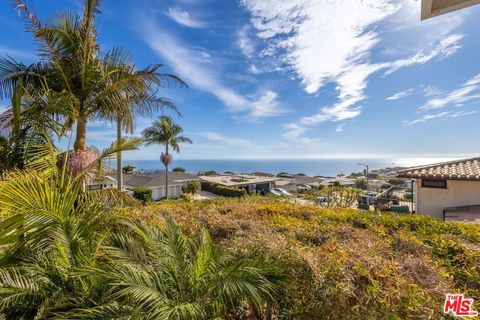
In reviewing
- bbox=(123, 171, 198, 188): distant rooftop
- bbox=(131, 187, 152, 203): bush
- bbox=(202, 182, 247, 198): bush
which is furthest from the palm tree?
bbox=(202, 182, 247, 198): bush

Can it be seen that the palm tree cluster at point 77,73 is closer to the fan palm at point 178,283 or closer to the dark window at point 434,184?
the fan palm at point 178,283

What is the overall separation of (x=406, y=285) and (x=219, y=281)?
1.76 metres

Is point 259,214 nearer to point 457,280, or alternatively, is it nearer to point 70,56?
point 457,280

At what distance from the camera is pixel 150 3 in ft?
23.2

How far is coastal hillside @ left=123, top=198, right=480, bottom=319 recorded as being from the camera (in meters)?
1.92

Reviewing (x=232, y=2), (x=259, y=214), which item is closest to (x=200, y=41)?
(x=232, y=2)

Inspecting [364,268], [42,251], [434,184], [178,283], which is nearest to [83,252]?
[42,251]

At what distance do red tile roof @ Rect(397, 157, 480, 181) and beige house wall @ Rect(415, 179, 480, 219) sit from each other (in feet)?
1.06

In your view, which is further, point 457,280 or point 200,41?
point 200,41

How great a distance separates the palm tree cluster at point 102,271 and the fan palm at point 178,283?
1cm

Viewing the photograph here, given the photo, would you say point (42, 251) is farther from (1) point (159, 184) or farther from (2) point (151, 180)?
(2) point (151, 180)

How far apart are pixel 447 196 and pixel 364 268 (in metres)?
9.46

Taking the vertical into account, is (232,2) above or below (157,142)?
above
